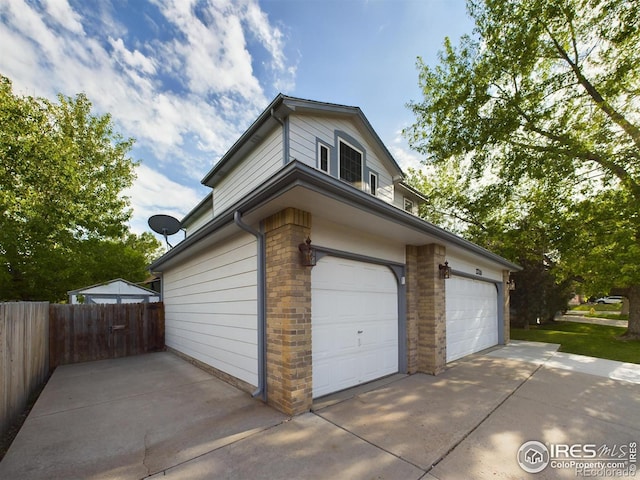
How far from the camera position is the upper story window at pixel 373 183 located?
8.55m

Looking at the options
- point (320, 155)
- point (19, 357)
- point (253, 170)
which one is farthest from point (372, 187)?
point (19, 357)

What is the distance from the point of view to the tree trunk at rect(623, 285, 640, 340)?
11.1 meters

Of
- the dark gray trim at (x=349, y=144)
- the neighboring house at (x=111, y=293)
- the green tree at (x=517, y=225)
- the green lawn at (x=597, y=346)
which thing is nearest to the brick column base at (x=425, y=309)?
the dark gray trim at (x=349, y=144)

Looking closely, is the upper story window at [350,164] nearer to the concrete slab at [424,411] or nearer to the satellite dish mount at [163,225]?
the concrete slab at [424,411]

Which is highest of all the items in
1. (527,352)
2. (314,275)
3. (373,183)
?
(373,183)

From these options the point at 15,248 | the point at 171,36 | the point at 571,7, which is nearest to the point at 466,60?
Result: the point at 571,7

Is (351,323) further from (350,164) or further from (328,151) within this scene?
(350,164)

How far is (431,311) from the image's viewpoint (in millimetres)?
5801

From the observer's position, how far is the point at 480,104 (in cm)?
973

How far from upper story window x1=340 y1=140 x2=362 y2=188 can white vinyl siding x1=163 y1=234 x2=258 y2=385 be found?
3841 millimetres

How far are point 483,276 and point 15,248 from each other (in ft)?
58.6

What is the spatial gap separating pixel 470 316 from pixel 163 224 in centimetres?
991

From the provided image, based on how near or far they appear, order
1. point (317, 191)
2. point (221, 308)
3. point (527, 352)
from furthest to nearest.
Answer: point (527, 352)
point (221, 308)
point (317, 191)

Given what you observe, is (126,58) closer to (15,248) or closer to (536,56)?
(15,248)
